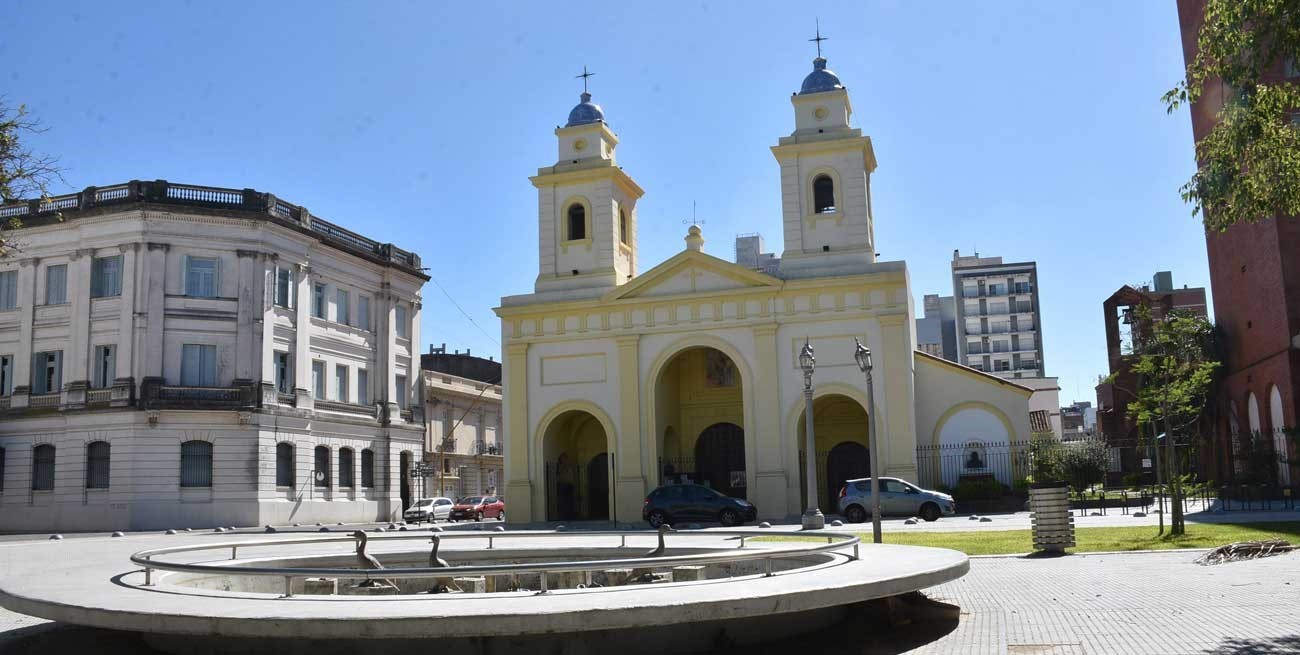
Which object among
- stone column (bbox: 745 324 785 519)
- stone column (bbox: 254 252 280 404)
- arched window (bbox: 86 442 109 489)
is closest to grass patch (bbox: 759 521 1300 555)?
stone column (bbox: 745 324 785 519)

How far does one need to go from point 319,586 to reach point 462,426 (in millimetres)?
52069

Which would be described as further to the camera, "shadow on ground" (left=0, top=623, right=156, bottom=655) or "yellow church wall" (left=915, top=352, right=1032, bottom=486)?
"yellow church wall" (left=915, top=352, right=1032, bottom=486)

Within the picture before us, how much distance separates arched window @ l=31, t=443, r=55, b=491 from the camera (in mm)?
40750

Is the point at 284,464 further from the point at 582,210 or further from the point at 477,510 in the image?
the point at 582,210

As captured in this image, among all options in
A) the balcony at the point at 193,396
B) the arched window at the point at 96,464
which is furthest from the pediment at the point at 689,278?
the arched window at the point at 96,464

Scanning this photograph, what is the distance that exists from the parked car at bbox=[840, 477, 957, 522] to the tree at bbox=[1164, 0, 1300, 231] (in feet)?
68.7

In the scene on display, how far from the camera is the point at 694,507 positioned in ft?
108

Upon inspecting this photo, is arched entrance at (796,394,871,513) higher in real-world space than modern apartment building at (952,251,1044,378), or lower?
lower

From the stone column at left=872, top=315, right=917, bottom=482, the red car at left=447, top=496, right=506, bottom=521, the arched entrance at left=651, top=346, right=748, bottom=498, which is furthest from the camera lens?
the red car at left=447, top=496, right=506, bottom=521

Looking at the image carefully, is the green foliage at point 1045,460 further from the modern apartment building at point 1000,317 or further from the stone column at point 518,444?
the modern apartment building at point 1000,317

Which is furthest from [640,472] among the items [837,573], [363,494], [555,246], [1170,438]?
[837,573]

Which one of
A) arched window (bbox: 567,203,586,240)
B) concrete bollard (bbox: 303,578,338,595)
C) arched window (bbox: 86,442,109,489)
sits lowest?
concrete bollard (bbox: 303,578,338,595)

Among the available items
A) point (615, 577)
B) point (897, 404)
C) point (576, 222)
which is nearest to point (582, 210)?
point (576, 222)

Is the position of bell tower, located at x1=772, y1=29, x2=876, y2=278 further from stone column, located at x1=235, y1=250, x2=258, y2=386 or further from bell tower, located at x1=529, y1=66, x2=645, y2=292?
stone column, located at x1=235, y1=250, x2=258, y2=386
